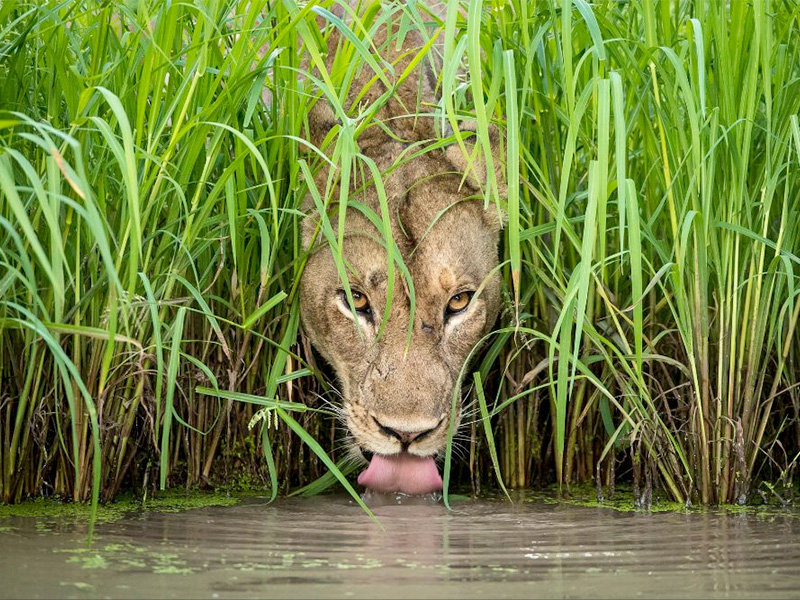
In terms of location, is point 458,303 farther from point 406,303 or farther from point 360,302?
point 360,302

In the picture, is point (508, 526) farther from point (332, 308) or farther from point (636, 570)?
point (332, 308)

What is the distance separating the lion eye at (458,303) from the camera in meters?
4.72

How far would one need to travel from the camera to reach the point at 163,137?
15.3ft

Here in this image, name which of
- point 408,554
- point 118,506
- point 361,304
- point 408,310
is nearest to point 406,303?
point 408,310

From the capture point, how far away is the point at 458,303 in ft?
15.5

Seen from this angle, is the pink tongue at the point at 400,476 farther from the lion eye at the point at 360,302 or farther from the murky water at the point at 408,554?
the lion eye at the point at 360,302

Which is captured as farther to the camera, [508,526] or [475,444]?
[475,444]

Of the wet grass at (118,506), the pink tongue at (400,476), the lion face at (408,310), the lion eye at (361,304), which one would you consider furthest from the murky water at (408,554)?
the lion eye at (361,304)

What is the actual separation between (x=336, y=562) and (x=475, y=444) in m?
1.61

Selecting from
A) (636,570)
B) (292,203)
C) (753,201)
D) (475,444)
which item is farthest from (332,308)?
(636,570)

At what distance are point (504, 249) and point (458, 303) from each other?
36cm

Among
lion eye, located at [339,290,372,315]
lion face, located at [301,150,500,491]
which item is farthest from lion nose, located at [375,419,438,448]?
lion eye, located at [339,290,372,315]

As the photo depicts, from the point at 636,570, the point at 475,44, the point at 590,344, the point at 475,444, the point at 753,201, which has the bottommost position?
the point at 636,570

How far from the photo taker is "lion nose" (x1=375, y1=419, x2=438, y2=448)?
171 inches
